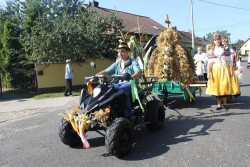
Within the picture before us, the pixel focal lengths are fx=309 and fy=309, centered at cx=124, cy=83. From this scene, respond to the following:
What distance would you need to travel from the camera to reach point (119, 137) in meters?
4.71

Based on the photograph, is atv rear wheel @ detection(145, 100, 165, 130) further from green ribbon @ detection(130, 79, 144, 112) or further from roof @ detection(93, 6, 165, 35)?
roof @ detection(93, 6, 165, 35)

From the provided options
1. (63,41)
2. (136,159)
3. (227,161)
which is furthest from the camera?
(63,41)

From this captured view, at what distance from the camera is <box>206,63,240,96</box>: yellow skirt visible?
7914mm

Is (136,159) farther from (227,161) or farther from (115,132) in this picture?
(227,161)

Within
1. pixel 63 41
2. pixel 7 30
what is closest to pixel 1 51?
pixel 7 30

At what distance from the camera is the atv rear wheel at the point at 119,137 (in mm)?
4625

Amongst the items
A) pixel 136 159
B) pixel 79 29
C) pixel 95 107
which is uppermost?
pixel 79 29

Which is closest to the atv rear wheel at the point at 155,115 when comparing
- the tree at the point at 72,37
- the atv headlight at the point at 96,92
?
the atv headlight at the point at 96,92

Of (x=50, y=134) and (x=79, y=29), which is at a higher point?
(x=79, y=29)

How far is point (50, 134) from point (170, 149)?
2790 mm

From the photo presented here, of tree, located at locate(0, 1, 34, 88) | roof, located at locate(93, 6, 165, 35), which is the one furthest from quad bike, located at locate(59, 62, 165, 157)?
roof, located at locate(93, 6, 165, 35)

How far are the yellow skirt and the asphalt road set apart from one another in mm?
486

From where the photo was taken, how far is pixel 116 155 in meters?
4.71

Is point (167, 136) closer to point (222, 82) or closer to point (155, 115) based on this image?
point (155, 115)
